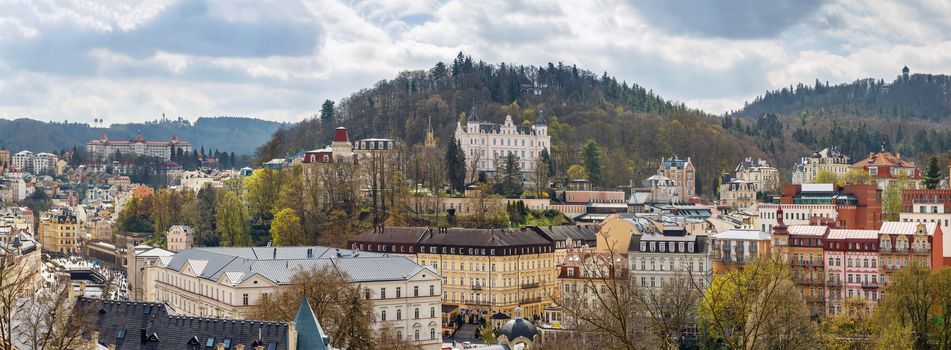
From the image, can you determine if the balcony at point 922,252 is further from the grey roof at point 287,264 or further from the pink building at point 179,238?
the pink building at point 179,238

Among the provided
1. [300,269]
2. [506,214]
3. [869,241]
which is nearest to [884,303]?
[869,241]

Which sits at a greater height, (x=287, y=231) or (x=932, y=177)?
(x=932, y=177)

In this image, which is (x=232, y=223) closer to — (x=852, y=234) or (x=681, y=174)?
(x=681, y=174)

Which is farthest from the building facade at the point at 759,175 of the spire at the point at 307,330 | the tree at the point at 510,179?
the spire at the point at 307,330

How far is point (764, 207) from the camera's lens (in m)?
98.5

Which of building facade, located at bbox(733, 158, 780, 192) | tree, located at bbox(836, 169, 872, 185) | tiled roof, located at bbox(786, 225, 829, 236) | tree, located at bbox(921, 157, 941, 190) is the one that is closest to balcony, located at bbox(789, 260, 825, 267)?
tiled roof, located at bbox(786, 225, 829, 236)

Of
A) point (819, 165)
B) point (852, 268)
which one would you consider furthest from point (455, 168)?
point (819, 165)

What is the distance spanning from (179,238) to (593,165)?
42.8 metres

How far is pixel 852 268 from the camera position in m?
77.8

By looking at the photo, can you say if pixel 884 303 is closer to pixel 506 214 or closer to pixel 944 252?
pixel 944 252

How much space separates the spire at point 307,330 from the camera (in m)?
48.4

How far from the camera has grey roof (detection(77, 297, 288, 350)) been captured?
4988 centimetres

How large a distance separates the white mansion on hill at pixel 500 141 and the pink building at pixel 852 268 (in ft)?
202

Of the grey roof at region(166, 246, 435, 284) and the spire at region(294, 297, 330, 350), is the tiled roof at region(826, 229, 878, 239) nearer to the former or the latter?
the grey roof at region(166, 246, 435, 284)
